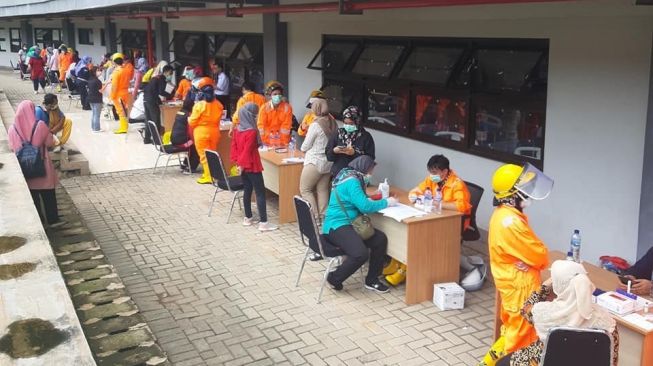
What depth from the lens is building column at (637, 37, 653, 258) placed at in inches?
213

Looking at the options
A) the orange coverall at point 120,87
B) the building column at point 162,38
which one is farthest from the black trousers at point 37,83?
the orange coverall at point 120,87

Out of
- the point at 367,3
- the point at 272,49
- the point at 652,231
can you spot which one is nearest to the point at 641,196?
the point at 652,231

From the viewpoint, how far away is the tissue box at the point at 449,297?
5770 millimetres

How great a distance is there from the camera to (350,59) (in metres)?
10.0

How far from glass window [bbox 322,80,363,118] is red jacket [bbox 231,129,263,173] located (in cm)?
268

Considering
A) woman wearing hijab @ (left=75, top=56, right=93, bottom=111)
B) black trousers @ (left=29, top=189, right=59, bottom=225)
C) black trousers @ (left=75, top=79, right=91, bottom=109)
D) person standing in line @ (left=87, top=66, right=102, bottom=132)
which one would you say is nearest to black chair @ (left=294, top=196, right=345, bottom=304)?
black trousers @ (left=29, top=189, right=59, bottom=225)

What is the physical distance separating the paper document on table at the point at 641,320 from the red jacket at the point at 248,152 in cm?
488

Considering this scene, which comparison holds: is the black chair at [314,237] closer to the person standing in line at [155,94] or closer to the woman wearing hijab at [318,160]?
the woman wearing hijab at [318,160]

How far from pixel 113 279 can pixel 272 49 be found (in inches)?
257

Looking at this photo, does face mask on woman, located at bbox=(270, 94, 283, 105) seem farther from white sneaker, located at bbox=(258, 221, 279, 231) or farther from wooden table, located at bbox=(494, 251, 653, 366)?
wooden table, located at bbox=(494, 251, 653, 366)

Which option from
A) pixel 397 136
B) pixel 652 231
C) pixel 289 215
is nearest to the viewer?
pixel 652 231

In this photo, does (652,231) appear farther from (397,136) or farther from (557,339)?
(397,136)

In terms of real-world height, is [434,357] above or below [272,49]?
below

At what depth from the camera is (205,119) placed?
984cm
